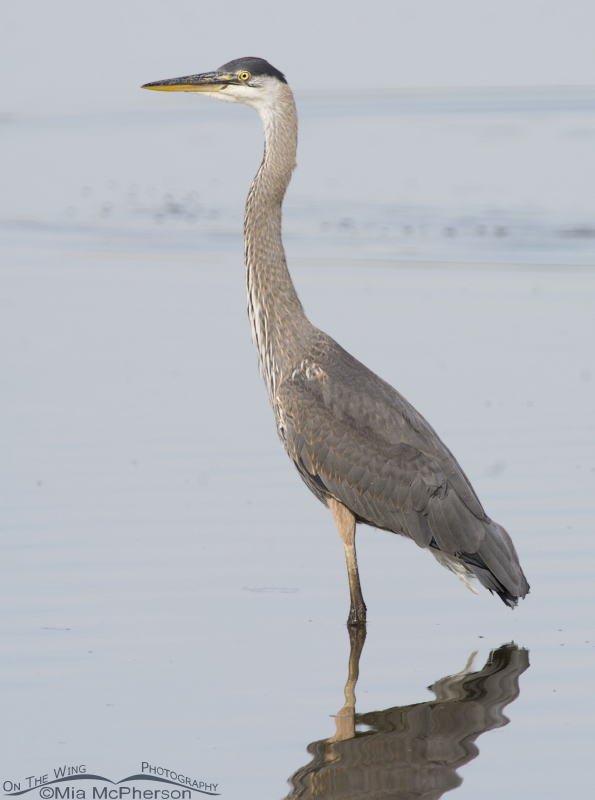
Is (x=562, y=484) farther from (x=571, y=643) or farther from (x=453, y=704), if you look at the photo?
(x=453, y=704)

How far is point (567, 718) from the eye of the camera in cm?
584

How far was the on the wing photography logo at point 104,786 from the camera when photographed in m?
5.18

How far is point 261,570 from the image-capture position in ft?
24.1

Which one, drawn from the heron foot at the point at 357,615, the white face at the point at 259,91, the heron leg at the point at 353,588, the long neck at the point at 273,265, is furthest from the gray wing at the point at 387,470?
the white face at the point at 259,91

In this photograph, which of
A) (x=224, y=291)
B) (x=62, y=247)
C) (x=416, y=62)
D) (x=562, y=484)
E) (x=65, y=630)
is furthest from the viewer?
(x=416, y=62)

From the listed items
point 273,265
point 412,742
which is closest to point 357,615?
point 412,742

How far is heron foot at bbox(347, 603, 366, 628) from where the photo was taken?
6.76 metres

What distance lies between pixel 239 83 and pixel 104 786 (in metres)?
4.33

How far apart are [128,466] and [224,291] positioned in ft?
Result: 16.9

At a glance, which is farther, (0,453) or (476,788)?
(0,453)

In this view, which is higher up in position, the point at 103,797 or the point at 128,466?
the point at 128,466

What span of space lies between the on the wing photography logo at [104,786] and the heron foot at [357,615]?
1.71 m

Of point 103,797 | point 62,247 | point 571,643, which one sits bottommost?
point 103,797

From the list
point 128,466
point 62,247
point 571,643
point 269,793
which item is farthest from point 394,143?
point 269,793
